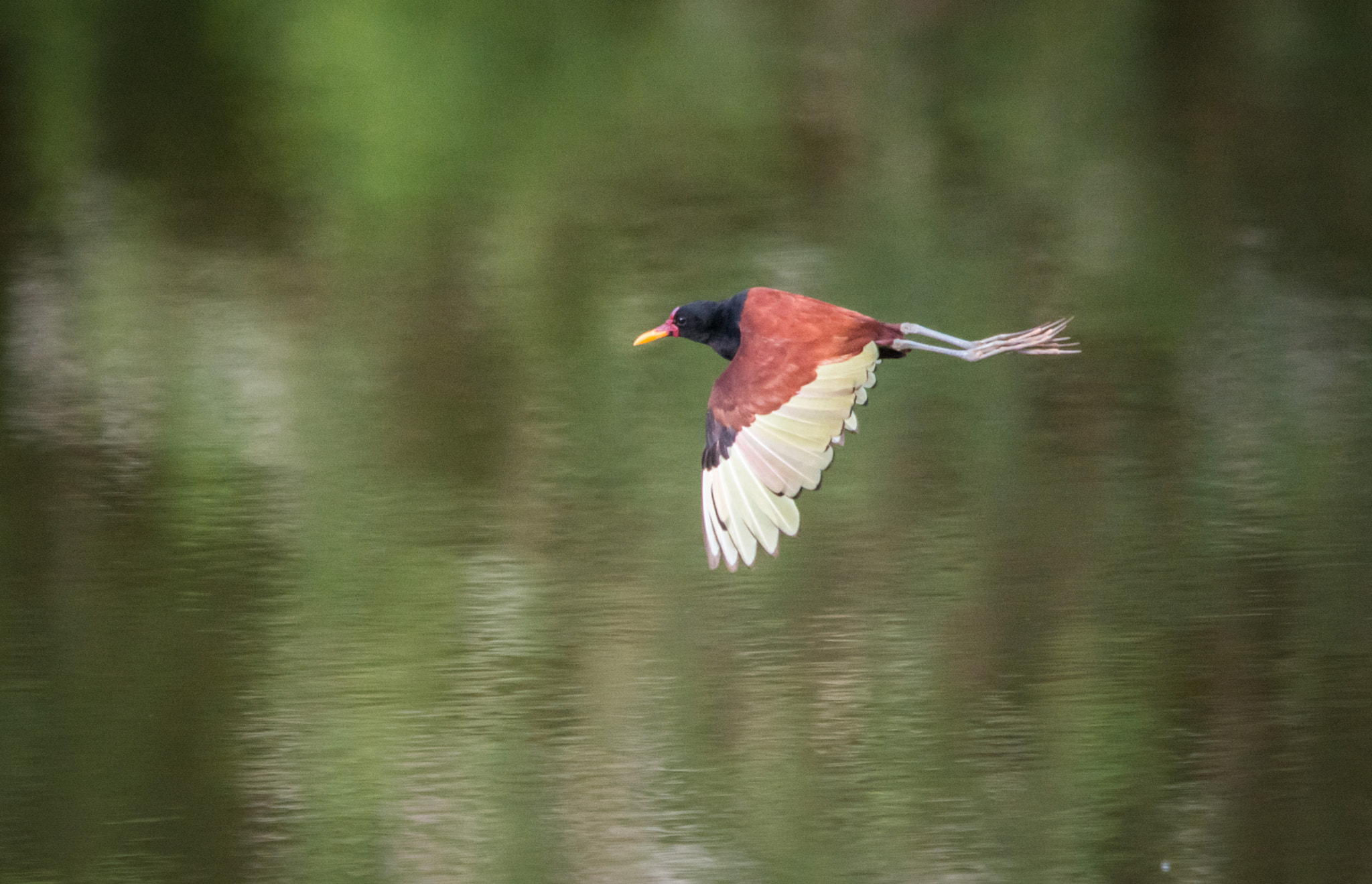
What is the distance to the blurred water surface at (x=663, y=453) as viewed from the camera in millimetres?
2947

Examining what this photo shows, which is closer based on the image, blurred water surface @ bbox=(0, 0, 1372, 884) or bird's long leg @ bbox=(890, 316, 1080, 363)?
bird's long leg @ bbox=(890, 316, 1080, 363)

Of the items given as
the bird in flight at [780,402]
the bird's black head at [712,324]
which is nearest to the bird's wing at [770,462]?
the bird in flight at [780,402]

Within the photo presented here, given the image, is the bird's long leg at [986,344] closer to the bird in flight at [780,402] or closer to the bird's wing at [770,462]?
the bird in flight at [780,402]

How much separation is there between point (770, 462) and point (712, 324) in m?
0.44

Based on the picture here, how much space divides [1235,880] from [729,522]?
1.30 m

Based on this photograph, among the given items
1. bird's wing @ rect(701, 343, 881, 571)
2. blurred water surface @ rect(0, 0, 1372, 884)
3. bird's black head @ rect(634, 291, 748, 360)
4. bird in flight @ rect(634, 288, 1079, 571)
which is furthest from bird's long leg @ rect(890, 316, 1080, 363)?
blurred water surface @ rect(0, 0, 1372, 884)

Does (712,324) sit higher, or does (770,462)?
(712,324)

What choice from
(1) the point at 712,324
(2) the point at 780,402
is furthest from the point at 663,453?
(2) the point at 780,402

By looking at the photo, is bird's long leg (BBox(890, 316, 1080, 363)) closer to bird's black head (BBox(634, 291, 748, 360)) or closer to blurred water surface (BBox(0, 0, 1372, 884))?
bird's black head (BBox(634, 291, 748, 360))

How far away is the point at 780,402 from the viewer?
238 centimetres

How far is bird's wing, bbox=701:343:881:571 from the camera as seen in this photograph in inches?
89.6

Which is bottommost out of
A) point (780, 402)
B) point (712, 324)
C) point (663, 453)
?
point (663, 453)

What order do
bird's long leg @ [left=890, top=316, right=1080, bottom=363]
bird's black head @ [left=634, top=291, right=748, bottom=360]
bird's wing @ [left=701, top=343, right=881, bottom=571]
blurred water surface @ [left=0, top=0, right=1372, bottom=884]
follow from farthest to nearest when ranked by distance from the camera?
blurred water surface @ [left=0, top=0, right=1372, bottom=884], bird's black head @ [left=634, top=291, right=748, bottom=360], bird's long leg @ [left=890, top=316, right=1080, bottom=363], bird's wing @ [left=701, top=343, right=881, bottom=571]

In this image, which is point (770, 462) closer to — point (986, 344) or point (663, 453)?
point (986, 344)
